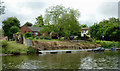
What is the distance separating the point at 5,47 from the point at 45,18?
83.6 ft

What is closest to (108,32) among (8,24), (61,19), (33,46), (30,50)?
(61,19)

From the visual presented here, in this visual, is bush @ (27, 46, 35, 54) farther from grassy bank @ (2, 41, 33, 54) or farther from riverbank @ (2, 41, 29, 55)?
riverbank @ (2, 41, 29, 55)

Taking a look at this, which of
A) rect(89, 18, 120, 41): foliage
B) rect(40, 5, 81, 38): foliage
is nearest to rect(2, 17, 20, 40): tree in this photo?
rect(40, 5, 81, 38): foliage

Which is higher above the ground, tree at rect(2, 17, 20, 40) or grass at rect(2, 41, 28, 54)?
tree at rect(2, 17, 20, 40)

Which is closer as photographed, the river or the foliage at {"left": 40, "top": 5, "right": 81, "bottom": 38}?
the river

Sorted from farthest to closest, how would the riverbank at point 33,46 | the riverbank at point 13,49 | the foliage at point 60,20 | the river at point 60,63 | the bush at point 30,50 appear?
the foliage at point 60,20, the bush at point 30,50, the riverbank at point 33,46, the riverbank at point 13,49, the river at point 60,63

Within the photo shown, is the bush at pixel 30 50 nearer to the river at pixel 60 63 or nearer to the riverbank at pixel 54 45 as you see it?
the riverbank at pixel 54 45

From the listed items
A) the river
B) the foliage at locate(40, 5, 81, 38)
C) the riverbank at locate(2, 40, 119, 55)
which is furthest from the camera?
the foliage at locate(40, 5, 81, 38)

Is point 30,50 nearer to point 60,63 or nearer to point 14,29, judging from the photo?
point 60,63

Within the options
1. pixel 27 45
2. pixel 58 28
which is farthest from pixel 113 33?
pixel 27 45

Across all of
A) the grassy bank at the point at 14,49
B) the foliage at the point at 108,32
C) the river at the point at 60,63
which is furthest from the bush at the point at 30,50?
the foliage at the point at 108,32

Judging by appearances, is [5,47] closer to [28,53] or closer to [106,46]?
[28,53]

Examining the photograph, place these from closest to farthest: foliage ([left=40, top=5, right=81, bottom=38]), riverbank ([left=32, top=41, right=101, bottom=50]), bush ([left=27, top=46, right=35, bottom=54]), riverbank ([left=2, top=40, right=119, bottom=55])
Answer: riverbank ([left=2, top=40, right=119, bottom=55]) < bush ([left=27, top=46, right=35, bottom=54]) < riverbank ([left=32, top=41, right=101, bottom=50]) < foliage ([left=40, top=5, right=81, bottom=38])

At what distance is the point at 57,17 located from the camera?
206 feet
